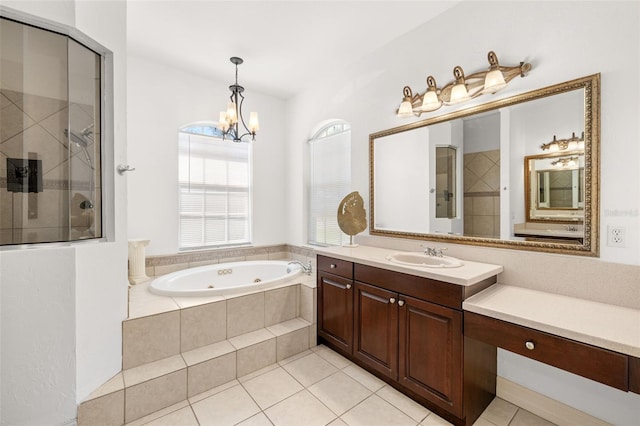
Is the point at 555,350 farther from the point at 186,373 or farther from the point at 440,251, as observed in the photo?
the point at 186,373

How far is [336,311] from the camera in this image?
2293mm

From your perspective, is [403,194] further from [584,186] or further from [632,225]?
[632,225]

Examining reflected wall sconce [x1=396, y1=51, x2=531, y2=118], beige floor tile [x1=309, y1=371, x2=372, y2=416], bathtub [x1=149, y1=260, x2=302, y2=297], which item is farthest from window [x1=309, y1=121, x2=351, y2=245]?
beige floor tile [x1=309, y1=371, x2=372, y2=416]

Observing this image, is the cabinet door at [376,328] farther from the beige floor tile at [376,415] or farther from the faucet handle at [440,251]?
the faucet handle at [440,251]

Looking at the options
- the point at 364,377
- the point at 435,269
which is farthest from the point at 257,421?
the point at 435,269

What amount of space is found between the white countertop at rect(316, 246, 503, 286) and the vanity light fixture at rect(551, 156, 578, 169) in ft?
2.23

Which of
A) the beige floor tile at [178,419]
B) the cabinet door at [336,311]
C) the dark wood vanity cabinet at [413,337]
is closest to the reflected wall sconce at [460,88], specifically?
the dark wood vanity cabinet at [413,337]

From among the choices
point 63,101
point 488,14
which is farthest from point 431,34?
point 63,101

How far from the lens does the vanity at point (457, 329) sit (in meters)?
1.15

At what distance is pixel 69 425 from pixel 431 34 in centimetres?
344

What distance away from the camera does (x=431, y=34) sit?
221cm

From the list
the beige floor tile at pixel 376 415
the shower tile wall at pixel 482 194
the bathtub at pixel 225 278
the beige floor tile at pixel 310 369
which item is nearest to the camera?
the beige floor tile at pixel 376 415

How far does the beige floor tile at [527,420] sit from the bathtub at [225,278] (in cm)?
188

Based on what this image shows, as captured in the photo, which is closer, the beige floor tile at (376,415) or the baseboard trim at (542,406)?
the baseboard trim at (542,406)
